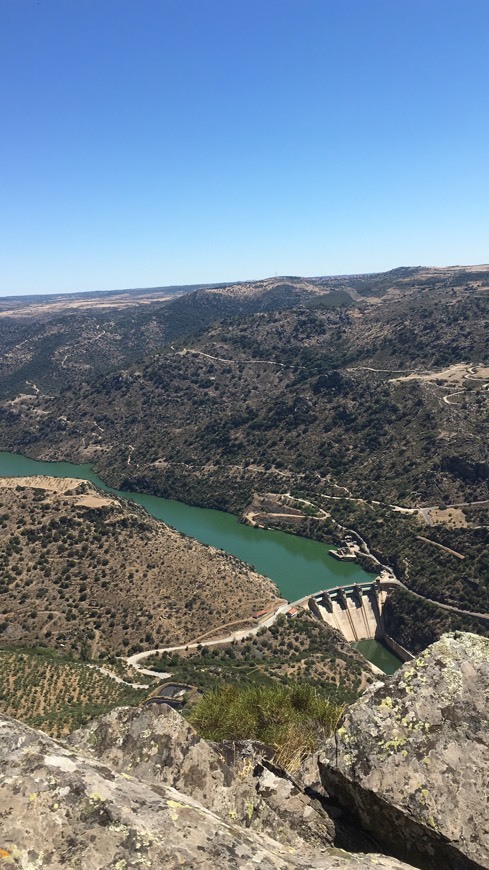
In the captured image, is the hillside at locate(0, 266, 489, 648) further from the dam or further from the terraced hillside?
the terraced hillside

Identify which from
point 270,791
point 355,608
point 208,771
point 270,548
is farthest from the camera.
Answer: point 270,548

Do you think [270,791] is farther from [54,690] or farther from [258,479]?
[258,479]

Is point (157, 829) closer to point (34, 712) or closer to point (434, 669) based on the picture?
point (434, 669)

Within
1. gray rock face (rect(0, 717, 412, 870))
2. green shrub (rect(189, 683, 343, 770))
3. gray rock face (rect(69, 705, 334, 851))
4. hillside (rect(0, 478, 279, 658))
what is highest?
gray rock face (rect(0, 717, 412, 870))

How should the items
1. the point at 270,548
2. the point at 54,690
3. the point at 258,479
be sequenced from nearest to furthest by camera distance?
1. the point at 54,690
2. the point at 270,548
3. the point at 258,479

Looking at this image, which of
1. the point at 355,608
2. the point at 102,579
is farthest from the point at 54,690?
the point at 355,608

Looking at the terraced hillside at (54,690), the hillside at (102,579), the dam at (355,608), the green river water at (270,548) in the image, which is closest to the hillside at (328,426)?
the green river water at (270,548)

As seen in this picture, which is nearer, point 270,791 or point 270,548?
point 270,791

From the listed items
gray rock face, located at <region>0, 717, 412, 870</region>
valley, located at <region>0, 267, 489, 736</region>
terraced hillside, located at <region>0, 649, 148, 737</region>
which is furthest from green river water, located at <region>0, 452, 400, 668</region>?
gray rock face, located at <region>0, 717, 412, 870</region>
